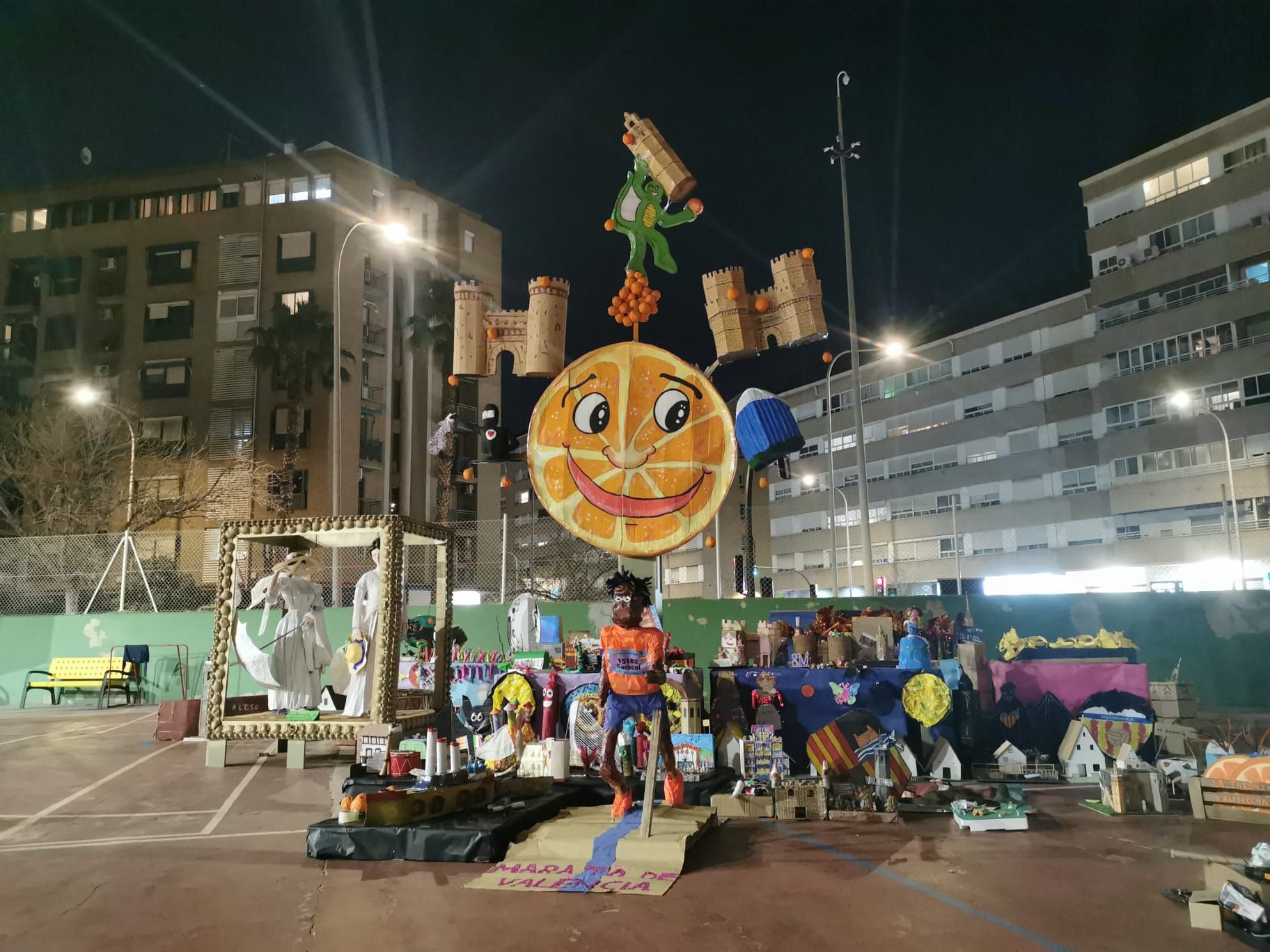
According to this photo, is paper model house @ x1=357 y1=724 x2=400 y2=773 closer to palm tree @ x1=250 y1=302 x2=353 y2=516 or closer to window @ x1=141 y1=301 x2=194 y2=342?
palm tree @ x1=250 y1=302 x2=353 y2=516

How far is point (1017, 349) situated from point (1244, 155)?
14.2m

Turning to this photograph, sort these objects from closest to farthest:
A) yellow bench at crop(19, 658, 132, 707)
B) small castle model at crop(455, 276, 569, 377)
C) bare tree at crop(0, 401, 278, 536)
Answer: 1. small castle model at crop(455, 276, 569, 377)
2. yellow bench at crop(19, 658, 132, 707)
3. bare tree at crop(0, 401, 278, 536)

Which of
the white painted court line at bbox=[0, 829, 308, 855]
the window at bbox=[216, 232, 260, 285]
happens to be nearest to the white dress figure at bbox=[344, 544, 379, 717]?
the white painted court line at bbox=[0, 829, 308, 855]

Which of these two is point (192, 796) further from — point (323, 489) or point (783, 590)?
point (783, 590)

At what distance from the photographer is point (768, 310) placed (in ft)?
34.8

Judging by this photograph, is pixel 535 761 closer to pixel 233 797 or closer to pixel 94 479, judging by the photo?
pixel 233 797

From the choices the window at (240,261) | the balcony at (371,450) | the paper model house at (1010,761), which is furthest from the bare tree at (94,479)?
the paper model house at (1010,761)

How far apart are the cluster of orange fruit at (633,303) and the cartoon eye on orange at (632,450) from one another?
432 millimetres

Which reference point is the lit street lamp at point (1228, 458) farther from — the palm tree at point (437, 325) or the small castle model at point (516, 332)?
the small castle model at point (516, 332)

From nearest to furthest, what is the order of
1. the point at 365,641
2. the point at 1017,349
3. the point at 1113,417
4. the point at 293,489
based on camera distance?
the point at 365,641 < the point at 293,489 < the point at 1113,417 < the point at 1017,349

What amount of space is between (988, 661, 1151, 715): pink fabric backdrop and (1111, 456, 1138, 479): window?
37925 millimetres

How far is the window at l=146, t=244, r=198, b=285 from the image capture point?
41688mm

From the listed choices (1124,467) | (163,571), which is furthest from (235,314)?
(1124,467)

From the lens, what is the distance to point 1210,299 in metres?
40.5
